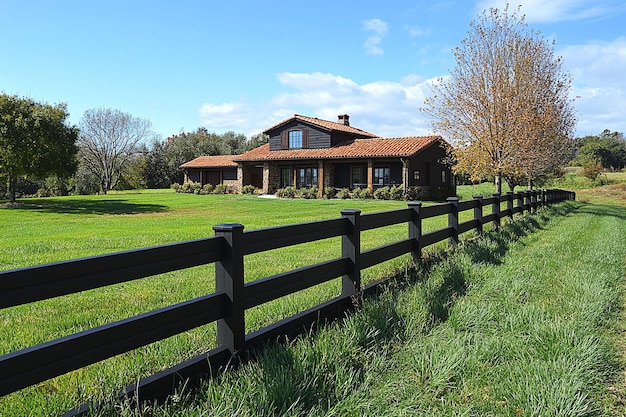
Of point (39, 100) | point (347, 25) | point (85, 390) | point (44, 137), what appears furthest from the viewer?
point (39, 100)

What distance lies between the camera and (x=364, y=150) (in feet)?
106

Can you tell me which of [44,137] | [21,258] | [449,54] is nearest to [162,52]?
[21,258]

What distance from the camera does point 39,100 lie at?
26.2 m

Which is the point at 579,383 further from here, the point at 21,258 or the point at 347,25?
the point at 347,25

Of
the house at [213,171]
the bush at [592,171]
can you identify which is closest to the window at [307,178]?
the house at [213,171]

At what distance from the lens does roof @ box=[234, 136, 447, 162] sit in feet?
100

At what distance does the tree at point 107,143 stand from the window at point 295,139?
25688 mm

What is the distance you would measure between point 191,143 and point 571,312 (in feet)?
197

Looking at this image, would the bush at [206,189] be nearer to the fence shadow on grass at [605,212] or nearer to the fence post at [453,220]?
the fence shadow on grass at [605,212]

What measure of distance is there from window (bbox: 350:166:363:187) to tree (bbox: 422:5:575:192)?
13.8m

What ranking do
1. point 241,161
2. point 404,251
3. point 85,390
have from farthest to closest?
point 241,161, point 404,251, point 85,390

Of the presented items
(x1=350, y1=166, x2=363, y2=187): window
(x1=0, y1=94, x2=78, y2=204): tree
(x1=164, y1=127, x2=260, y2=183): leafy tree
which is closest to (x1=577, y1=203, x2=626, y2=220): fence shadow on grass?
(x1=350, y1=166, x2=363, y2=187): window

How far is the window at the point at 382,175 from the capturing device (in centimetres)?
3234

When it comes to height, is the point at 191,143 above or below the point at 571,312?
above
